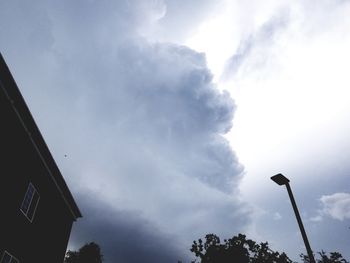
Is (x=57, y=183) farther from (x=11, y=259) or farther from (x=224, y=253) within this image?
(x=224, y=253)

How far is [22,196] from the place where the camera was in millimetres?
13305

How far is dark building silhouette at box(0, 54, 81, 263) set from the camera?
11.9 m

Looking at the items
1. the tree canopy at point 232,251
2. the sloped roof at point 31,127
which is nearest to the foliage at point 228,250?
the tree canopy at point 232,251

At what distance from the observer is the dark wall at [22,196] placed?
12.0 metres

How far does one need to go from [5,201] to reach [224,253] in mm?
43562

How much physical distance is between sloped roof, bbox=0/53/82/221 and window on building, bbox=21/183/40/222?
171 cm

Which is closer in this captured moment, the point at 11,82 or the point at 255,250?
the point at 11,82

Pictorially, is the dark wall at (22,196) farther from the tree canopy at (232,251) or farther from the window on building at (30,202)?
the tree canopy at (232,251)

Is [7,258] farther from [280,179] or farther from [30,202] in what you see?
[280,179]

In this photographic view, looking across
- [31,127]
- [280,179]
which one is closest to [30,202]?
[31,127]

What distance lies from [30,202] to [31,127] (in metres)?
4.14

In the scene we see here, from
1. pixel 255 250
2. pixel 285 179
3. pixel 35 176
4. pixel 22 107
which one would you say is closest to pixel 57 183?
pixel 35 176

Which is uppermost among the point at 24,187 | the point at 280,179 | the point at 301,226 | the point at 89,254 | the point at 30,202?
the point at 89,254

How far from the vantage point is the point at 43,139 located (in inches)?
578
